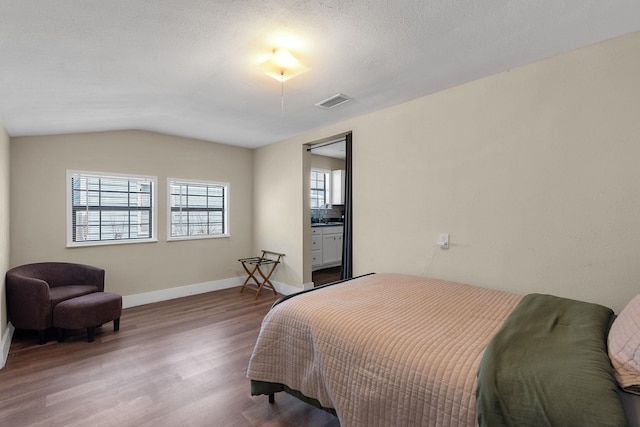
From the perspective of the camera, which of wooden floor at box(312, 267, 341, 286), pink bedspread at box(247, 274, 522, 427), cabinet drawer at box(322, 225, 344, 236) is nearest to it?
pink bedspread at box(247, 274, 522, 427)

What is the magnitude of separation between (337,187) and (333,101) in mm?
3769

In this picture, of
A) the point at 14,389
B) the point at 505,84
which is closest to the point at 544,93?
the point at 505,84

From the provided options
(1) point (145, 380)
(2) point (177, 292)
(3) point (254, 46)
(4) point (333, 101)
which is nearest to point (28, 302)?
(1) point (145, 380)

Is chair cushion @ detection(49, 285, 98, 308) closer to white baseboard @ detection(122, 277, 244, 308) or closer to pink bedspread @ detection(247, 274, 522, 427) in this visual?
white baseboard @ detection(122, 277, 244, 308)

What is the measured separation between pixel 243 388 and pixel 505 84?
3.15 metres

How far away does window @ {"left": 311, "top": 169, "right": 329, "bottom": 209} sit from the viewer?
6.68 metres

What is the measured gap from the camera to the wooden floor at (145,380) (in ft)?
6.11

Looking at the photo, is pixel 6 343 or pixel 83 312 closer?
pixel 6 343

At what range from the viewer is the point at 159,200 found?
429cm

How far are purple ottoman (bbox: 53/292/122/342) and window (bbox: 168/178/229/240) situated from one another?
1483 millimetres

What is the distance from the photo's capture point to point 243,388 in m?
2.18

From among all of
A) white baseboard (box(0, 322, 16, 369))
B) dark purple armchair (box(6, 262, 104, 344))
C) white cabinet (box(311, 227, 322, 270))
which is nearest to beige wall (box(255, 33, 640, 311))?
white cabinet (box(311, 227, 322, 270))

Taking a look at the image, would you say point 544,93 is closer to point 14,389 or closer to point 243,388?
point 243,388

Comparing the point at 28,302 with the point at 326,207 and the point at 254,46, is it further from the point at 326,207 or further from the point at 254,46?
the point at 326,207
